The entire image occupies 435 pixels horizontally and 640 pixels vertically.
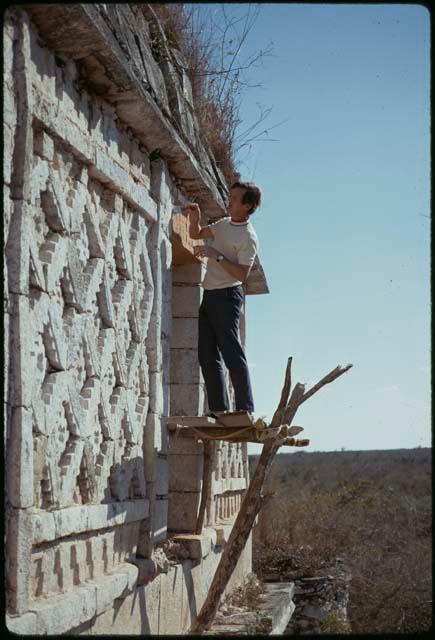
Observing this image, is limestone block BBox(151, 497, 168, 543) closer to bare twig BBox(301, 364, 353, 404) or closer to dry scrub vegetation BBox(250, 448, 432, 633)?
bare twig BBox(301, 364, 353, 404)

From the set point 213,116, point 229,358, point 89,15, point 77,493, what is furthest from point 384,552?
point 89,15

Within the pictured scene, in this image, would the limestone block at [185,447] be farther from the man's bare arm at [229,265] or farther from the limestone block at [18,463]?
the limestone block at [18,463]

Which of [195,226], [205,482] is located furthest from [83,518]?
[195,226]

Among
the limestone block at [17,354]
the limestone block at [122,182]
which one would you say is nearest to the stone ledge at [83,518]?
the limestone block at [17,354]

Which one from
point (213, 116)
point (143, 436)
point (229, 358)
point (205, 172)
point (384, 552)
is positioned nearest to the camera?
point (143, 436)

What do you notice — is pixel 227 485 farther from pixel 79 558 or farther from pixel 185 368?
pixel 79 558

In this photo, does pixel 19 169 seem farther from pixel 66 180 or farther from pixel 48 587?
pixel 48 587

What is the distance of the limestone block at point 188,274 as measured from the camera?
836cm

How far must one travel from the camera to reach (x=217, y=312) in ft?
23.5

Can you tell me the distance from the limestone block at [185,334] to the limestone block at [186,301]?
0.05 metres

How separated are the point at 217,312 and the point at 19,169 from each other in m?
2.92

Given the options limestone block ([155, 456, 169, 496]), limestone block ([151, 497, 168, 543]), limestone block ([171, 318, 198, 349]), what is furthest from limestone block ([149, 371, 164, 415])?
limestone block ([171, 318, 198, 349])

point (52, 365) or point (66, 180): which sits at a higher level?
point (66, 180)

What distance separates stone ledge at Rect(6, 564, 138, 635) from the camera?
4.28 m
